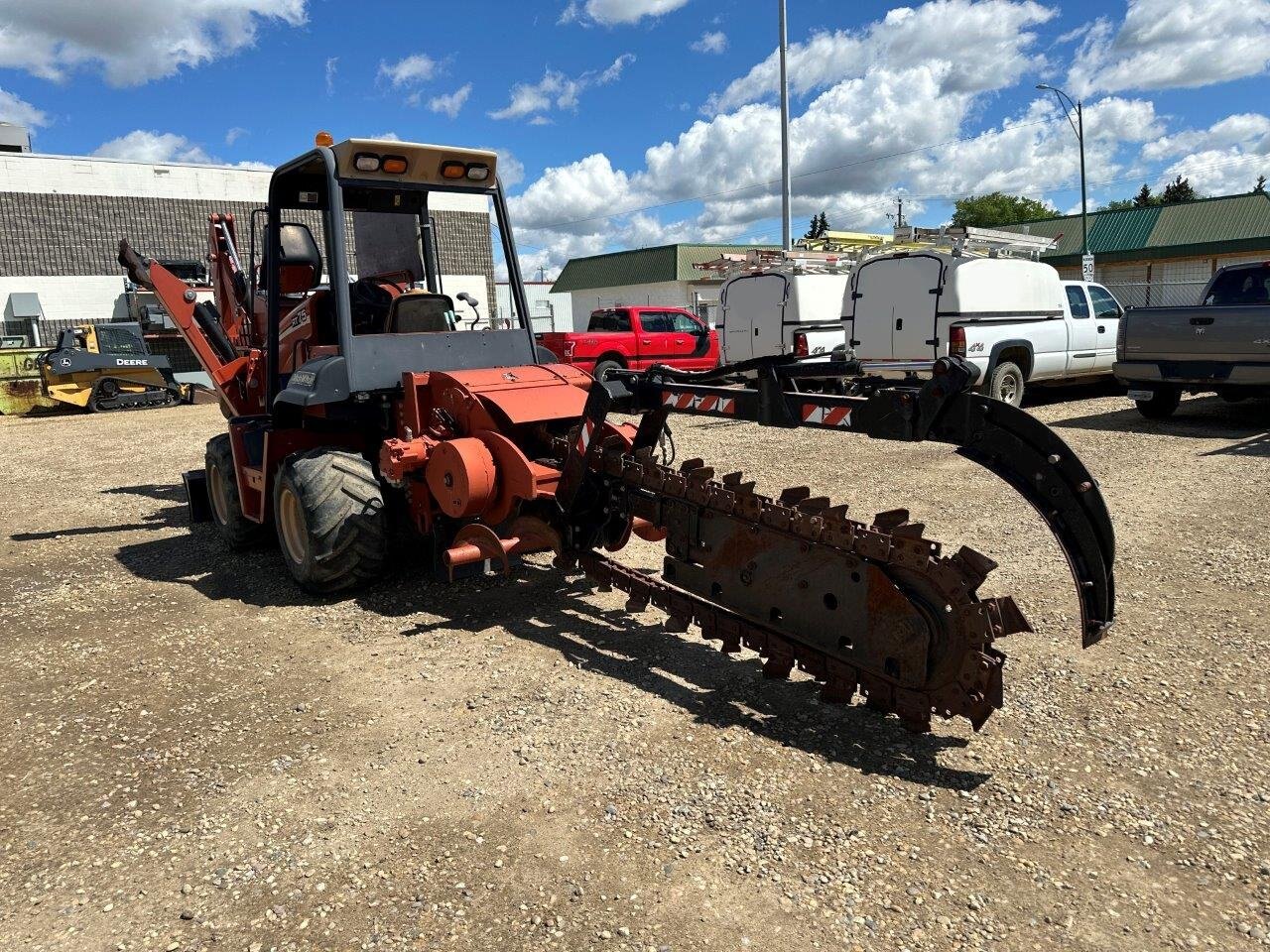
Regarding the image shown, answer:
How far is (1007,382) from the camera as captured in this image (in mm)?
13109

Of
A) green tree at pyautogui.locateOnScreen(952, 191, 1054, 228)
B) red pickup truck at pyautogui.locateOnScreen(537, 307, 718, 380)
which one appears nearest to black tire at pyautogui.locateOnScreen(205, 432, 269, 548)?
red pickup truck at pyautogui.locateOnScreen(537, 307, 718, 380)

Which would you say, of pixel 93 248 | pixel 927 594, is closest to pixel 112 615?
pixel 927 594

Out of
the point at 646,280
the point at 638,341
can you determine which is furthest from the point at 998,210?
the point at 638,341

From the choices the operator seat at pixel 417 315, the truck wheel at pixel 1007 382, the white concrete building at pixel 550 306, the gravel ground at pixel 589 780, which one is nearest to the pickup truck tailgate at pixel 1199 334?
the truck wheel at pixel 1007 382

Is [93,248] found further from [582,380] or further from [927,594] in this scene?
[927,594]

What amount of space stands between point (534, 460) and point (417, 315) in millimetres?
1412

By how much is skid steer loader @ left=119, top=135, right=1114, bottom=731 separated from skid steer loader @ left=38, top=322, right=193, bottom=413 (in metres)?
14.4

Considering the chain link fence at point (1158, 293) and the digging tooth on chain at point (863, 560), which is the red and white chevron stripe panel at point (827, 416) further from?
the chain link fence at point (1158, 293)

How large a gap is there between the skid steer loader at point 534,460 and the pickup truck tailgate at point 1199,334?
29.4 feet

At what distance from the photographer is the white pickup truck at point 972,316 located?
12461 mm

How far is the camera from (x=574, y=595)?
568 cm

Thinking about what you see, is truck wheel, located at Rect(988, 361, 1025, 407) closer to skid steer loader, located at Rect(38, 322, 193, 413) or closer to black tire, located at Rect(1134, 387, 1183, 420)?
black tire, located at Rect(1134, 387, 1183, 420)

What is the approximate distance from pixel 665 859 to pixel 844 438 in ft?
30.1

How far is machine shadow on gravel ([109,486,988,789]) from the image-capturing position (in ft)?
→ 12.0
